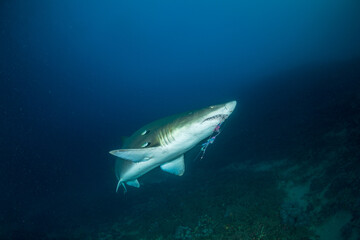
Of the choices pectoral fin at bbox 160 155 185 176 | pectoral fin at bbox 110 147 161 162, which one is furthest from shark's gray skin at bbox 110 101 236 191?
pectoral fin at bbox 160 155 185 176

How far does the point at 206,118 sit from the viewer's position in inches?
126

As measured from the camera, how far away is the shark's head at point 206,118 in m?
2.96

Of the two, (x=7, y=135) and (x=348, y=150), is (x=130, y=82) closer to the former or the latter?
(x=7, y=135)

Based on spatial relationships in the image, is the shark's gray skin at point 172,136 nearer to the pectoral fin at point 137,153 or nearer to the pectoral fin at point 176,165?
the pectoral fin at point 137,153

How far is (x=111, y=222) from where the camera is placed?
981cm

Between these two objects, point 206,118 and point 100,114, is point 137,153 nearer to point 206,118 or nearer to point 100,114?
point 206,118

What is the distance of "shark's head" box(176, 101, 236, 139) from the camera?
2.96 metres

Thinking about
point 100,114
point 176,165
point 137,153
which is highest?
point 100,114

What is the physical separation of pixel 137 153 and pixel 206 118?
70.8 inches

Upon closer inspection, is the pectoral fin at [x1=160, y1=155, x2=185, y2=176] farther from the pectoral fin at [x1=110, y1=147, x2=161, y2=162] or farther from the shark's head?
the shark's head

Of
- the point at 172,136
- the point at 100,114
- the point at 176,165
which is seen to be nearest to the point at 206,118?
the point at 172,136

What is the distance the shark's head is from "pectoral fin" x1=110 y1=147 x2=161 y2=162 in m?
1.08

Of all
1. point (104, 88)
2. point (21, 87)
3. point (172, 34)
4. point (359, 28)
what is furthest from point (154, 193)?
point (172, 34)

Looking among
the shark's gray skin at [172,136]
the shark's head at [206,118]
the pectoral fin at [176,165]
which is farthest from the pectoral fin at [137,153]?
the pectoral fin at [176,165]
